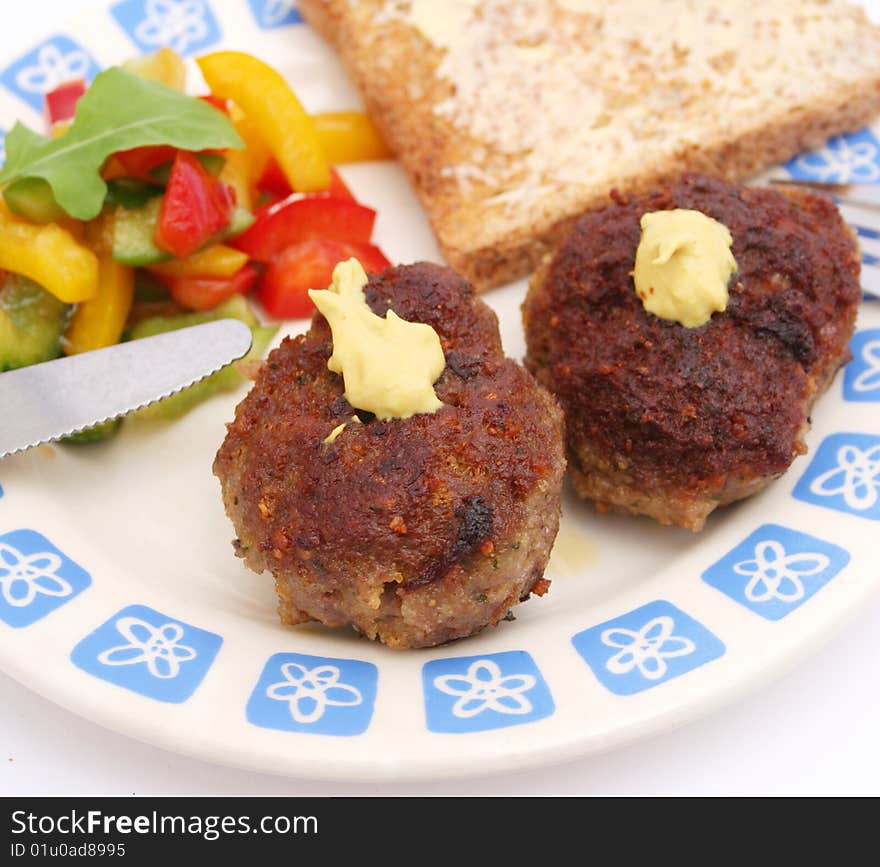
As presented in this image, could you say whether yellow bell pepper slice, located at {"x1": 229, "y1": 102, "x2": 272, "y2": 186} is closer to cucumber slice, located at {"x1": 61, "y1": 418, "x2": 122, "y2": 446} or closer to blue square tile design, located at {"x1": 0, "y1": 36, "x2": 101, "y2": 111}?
blue square tile design, located at {"x1": 0, "y1": 36, "x2": 101, "y2": 111}

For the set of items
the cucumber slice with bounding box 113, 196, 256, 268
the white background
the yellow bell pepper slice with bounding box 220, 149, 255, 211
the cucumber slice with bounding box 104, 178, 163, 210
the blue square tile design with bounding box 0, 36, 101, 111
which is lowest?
the white background

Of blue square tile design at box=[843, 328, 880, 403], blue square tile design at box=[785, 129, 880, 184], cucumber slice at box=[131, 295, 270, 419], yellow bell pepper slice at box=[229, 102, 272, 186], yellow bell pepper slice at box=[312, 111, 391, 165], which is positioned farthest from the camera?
yellow bell pepper slice at box=[312, 111, 391, 165]

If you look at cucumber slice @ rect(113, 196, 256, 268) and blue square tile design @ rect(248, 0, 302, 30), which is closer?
cucumber slice @ rect(113, 196, 256, 268)

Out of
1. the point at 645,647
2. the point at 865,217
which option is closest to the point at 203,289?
the point at 645,647

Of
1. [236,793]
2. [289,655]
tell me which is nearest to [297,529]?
[289,655]

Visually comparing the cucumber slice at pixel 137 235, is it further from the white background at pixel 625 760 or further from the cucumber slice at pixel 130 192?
the white background at pixel 625 760

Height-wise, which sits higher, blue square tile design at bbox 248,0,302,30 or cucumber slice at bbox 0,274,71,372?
blue square tile design at bbox 248,0,302,30

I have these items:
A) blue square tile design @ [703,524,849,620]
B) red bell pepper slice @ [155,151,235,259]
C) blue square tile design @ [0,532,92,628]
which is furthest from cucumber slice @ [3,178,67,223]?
blue square tile design @ [703,524,849,620]
